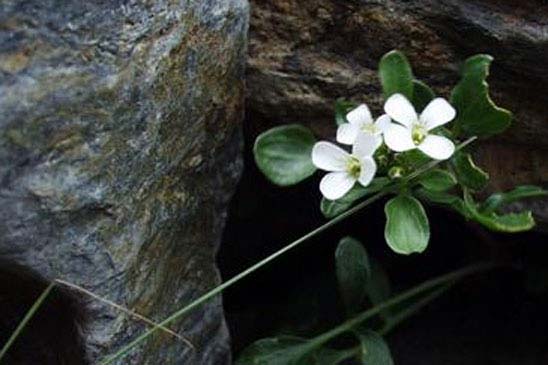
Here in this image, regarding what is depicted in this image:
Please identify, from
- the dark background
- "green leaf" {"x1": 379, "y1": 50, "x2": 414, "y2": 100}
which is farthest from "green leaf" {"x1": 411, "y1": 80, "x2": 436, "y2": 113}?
the dark background

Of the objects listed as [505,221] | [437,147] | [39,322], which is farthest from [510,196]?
[39,322]

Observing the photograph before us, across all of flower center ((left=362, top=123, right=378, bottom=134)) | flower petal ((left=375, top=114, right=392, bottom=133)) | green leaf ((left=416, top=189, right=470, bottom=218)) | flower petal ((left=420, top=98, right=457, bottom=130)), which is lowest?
green leaf ((left=416, top=189, right=470, bottom=218))

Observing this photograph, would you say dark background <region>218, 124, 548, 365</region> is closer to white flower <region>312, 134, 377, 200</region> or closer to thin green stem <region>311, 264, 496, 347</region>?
thin green stem <region>311, 264, 496, 347</region>

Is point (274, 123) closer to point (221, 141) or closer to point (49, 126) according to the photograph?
Answer: point (221, 141)

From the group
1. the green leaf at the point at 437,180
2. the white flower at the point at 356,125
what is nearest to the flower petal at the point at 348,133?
the white flower at the point at 356,125

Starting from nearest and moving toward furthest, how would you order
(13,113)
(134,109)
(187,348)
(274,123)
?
(13,113) → (134,109) → (187,348) → (274,123)

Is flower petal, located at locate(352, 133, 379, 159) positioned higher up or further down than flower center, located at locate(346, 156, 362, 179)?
higher up

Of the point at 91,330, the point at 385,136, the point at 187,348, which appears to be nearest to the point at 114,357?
the point at 91,330

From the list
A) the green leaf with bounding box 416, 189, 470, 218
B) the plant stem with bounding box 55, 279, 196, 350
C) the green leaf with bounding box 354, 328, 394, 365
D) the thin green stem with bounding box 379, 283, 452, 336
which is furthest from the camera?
the thin green stem with bounding box 379, 283, 452, 336
